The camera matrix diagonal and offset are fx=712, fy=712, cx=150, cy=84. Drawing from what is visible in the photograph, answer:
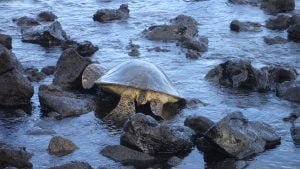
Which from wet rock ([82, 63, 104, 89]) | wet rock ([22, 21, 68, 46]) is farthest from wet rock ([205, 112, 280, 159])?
wet rock ([22, 21, 68, 46])

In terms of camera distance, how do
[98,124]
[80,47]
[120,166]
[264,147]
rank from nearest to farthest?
[120,166] → [264,147] → [98,124] → [80,47]

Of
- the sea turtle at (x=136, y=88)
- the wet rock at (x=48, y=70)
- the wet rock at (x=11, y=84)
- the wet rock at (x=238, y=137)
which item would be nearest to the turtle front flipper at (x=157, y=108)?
the sea turtle at (x=136, y=88)

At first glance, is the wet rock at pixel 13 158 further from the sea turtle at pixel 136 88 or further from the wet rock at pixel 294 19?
the wet rock at pixel 294 19

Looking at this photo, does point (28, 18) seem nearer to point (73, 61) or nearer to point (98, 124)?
point (73, 61)

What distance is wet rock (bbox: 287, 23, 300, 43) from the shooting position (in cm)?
1412

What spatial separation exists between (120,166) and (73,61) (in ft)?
10.3

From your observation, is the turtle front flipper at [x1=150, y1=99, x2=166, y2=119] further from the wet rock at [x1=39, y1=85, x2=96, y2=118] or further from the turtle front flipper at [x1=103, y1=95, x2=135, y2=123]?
the wet rock at [x1=39, y1=85, x2=96, y2=118]

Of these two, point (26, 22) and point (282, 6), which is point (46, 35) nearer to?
point (26, 22)

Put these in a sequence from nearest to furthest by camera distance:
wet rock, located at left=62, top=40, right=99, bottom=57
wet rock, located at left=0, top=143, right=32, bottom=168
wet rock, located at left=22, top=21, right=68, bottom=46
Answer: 1. wet rock, located at left=0, top=143, right=32, bottom=168
2. wet rock, located at left=62, top=40, right=99, bottom=57
3. wet rock, located at left=22, top=21, right=68, bottom=46

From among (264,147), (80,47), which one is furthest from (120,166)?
(80,47)

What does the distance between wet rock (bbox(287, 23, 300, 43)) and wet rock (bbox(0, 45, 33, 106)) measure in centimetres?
625

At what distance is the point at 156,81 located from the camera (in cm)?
984

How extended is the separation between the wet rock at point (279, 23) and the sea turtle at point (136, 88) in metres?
5.72

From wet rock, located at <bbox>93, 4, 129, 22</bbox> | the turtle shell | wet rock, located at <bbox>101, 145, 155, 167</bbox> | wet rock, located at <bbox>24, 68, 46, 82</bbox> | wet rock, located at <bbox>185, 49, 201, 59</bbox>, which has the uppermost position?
wet rock, located at <bbox>93, 4, 129, 22</bbox>
